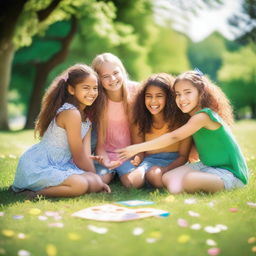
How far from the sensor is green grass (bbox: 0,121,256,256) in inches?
111

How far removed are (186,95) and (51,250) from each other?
98.4 inches

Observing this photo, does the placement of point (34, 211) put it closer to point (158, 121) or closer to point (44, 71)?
point (158, 121)

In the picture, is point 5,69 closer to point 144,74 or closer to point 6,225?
point 144,74

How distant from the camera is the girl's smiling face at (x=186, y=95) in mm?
4691

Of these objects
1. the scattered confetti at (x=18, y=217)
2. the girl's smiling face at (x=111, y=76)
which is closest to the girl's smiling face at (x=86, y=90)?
the girl's smiling face at (x=111, y=76)

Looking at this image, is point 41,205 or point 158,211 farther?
point 41,205

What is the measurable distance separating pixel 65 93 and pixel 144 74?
667 inches

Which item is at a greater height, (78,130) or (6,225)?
(78,130)

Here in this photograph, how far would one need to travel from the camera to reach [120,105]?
18.2ft

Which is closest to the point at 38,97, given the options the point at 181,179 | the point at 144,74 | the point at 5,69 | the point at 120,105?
the point at 5,69

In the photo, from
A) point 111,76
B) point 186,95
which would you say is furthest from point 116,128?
point 186,95

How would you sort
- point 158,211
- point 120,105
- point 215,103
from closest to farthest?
1. point 158,211
2. point 215,103
3. point 120,105

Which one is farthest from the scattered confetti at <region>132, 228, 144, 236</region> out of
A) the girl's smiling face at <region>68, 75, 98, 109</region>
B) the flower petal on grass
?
the girl's smiling face at <region>68, 75, 98, 109</region>

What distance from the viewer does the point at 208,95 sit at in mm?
4824
